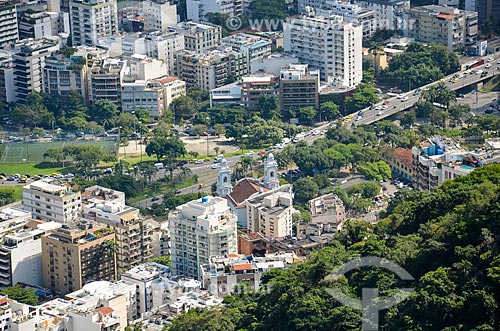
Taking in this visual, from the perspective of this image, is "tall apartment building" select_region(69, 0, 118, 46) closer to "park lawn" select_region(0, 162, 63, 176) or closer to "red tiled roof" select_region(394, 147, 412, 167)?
"park lawn" select_region(0, 162, 63, 176)

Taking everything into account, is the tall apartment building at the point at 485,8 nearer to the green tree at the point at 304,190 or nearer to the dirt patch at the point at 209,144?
the dirt patch at the point at 209,144

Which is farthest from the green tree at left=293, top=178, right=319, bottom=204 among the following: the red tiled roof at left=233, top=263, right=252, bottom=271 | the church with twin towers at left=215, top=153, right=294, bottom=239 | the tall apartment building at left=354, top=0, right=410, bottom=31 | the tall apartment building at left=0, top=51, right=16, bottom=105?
the tall apartment building at left=354, top=0, right=410, bottom=31

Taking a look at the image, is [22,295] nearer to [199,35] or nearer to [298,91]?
[298,91]

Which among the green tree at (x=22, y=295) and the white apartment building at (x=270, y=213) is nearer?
the green tree at (x=22, y=295)

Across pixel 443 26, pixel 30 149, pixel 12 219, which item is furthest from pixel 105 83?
pixel 12 219

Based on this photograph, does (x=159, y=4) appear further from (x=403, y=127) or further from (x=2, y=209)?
(x=2, y=209)

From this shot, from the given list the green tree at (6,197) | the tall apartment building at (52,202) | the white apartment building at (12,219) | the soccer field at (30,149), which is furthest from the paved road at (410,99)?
the white apartment building at (12,219)
